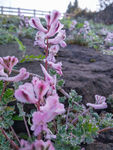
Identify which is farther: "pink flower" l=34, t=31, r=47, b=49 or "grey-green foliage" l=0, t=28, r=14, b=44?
"grey-green foliage" l=0, t=28, r=14, b=44

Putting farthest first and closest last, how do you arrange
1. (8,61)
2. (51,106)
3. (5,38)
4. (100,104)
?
(5,38), (100,104), (8,61), (51,106)

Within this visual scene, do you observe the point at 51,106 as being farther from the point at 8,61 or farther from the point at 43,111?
the point at 8,61

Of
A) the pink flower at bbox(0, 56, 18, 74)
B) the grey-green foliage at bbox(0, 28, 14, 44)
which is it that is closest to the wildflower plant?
the pink flower at bbox(0, 56, 18, 74)

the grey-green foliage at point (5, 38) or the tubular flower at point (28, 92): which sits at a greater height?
the grey-green foliage at point (5, 38)

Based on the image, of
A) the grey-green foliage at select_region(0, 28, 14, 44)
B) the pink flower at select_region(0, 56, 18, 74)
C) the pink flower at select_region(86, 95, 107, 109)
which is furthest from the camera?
the grey-green foliage at select_region(0, 28, 14, 44)

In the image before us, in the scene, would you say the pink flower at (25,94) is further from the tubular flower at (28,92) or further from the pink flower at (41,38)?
the pink flower at (41,38)

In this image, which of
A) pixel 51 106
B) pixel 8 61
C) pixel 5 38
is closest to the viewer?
pixel 51 106

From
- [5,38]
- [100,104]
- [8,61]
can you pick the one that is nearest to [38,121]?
[8,61]

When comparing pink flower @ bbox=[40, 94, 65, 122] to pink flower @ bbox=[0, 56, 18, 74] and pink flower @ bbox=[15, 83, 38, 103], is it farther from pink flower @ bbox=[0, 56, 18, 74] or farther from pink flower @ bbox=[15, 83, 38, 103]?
pink flower @ bbox=[0, 56, 18, 74]

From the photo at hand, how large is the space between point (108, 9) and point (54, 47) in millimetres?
21164

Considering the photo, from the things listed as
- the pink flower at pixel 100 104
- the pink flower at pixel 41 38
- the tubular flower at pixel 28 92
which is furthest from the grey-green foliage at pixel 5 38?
the tubular flower at pixel 28 92

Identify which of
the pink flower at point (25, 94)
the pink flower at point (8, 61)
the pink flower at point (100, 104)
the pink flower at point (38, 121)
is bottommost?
the pink flower at point (100, 104)

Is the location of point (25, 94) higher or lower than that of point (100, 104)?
higher

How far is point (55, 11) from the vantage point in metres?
1.10
